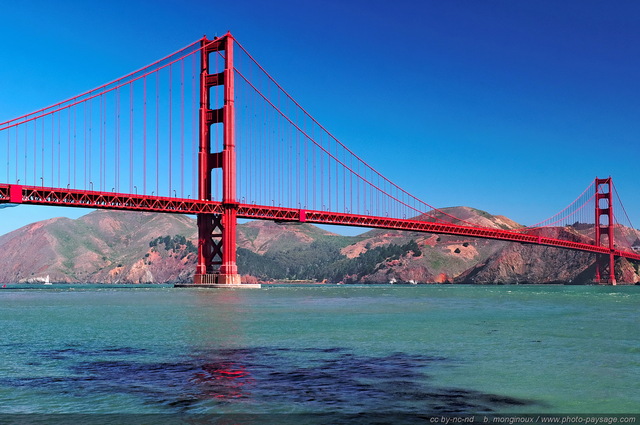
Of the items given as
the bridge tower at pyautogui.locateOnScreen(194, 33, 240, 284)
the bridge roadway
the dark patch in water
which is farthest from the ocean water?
the bridge tower at pyautogui.locateOnScreen(194, 33, 240, 284)

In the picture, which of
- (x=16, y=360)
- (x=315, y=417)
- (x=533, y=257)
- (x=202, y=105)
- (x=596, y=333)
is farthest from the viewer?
(x=533, y=257)

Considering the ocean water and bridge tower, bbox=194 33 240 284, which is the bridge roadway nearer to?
bridge tower, bbox=194 33 240 284

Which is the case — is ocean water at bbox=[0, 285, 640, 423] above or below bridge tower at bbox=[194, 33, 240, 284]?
below

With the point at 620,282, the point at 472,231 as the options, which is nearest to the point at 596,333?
the point at 472,231

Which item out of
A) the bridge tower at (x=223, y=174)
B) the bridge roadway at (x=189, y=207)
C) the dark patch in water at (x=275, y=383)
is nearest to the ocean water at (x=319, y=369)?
the dark patch in water at (x=275, y=383)

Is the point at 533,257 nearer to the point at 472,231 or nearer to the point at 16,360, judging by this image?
the point at 472,231

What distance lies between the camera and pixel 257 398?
13312mm

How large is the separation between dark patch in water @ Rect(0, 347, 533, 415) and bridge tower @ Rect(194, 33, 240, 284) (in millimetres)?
69636

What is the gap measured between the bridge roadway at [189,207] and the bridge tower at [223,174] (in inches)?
105

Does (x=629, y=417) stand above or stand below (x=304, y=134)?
below

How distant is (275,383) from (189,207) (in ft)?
242

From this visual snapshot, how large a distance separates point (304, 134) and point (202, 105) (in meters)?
20.5

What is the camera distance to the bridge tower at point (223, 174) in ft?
296

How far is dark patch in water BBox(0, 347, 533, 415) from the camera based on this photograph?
503 inches
